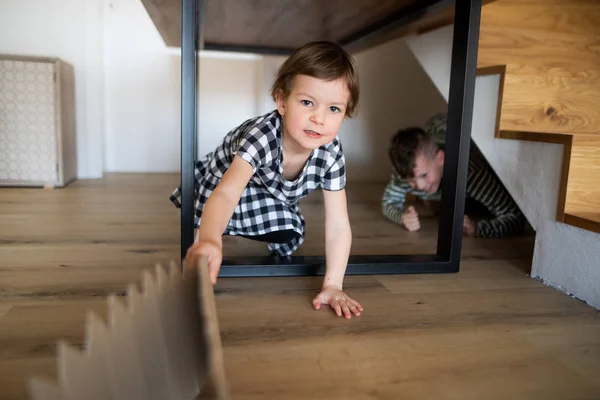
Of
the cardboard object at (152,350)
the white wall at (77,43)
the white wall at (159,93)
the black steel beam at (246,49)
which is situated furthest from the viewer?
the white wall at (159,93)

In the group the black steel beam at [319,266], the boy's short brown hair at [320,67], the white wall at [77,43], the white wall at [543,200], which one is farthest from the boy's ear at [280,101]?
the white wall at [77,43]

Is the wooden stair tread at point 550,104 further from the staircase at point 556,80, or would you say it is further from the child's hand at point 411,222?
the child's hand at point 411,222

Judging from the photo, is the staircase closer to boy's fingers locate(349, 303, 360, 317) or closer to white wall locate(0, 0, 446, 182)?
boy's fingers locate(349, 303, 360, 317)

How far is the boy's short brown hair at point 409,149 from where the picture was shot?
63.0 inches

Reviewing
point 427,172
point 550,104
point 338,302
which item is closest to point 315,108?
point 338,302

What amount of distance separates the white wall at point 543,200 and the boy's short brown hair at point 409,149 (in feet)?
1.06

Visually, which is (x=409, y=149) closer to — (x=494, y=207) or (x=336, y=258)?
(x=494, y=207)

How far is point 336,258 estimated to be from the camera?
94 cm

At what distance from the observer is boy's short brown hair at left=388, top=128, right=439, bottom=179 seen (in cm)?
160

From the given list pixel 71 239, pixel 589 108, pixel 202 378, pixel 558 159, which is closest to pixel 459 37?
pixel 558 159

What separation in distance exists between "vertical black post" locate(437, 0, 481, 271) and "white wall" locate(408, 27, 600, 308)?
15 cm

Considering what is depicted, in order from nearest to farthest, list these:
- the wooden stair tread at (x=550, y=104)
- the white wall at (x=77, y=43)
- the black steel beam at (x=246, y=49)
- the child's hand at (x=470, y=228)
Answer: the wooden stair tread at (x=550, y=104) → the child's hand at (x=470, y=228) → the black steel beam at (x=246, y=49) → the white wall at (x=77, y=43)

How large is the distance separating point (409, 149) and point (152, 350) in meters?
1.29

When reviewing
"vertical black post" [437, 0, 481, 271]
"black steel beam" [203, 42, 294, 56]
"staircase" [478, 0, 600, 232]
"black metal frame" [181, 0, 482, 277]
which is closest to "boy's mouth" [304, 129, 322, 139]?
"black metal frame" [181, 0, 482, 277]
